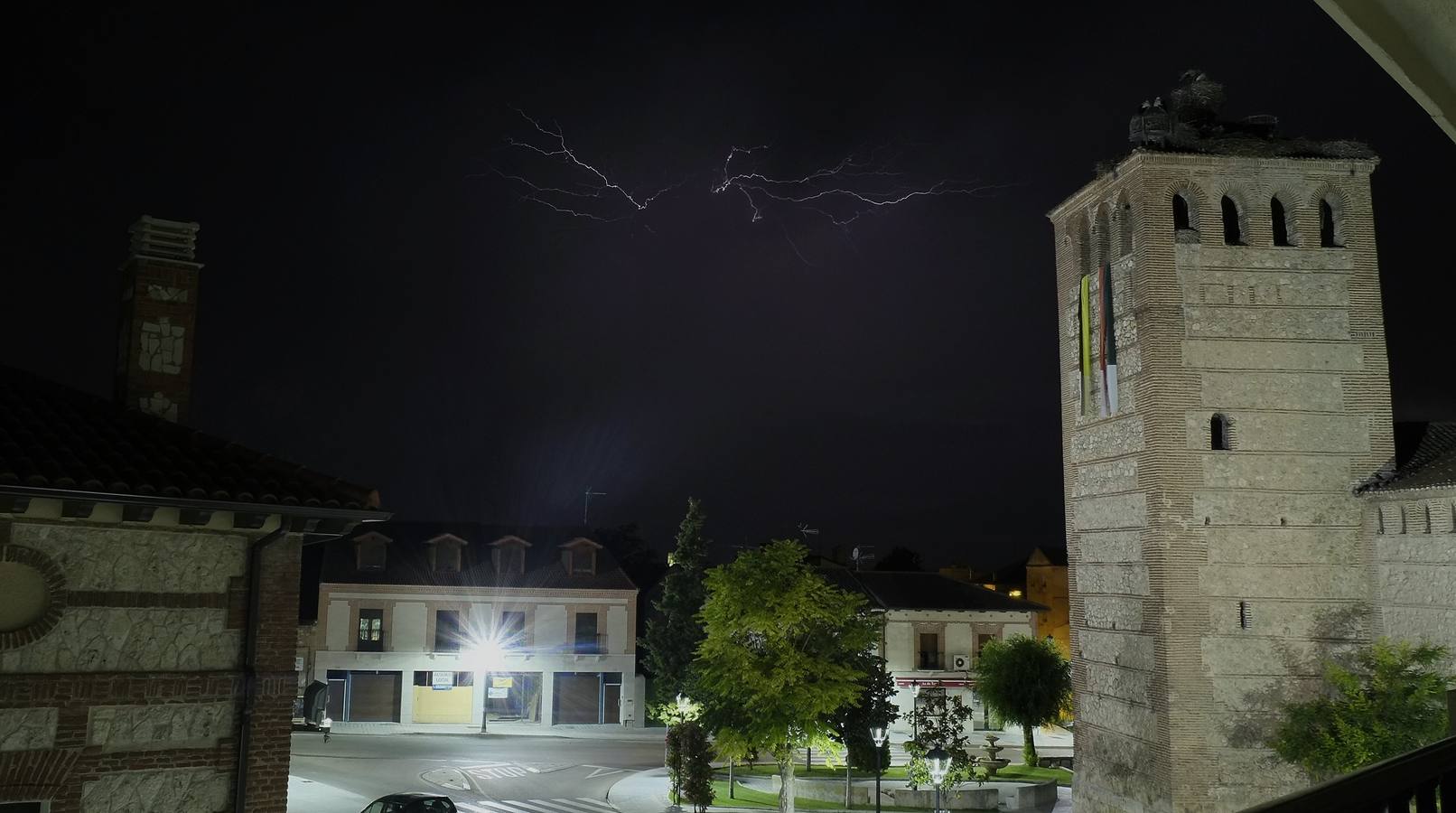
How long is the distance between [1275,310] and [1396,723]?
9017 mm

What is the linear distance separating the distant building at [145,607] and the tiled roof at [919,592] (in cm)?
3655

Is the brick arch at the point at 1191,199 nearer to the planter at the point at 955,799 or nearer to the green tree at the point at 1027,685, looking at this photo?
the planter at the point at 955,799

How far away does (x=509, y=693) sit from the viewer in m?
45.7

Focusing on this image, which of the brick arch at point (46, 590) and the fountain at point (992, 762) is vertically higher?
the brick arch at point (46, 590)

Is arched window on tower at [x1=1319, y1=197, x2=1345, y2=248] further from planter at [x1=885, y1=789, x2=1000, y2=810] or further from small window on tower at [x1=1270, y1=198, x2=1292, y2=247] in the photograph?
planter at [x1=885, y1=789, x2=1000, y2=810]

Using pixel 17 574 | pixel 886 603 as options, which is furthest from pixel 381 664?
pixel 17 574

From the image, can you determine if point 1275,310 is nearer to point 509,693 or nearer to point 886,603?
point 886,603

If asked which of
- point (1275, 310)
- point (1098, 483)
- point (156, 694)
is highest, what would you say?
point (1275, 310)

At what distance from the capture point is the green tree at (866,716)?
1142 inches

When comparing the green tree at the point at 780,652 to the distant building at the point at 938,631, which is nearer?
the green tree at the point at 780,652

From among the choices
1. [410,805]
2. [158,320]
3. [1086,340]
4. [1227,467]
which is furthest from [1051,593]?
[158,320]

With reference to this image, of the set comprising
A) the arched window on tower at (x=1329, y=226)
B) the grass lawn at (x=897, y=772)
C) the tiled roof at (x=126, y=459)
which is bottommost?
the grass lawn at (x=897, y=772)

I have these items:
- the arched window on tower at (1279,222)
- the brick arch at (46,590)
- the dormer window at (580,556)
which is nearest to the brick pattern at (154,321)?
the brick arch at (46,590)

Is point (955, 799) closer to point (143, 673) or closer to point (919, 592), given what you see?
point (919, 592)
